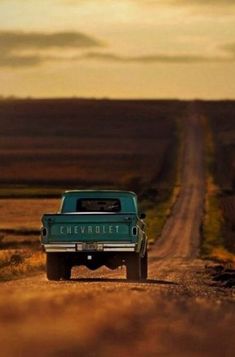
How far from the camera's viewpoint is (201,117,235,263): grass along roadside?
56.5 metres

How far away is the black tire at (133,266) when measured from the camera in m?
28.6

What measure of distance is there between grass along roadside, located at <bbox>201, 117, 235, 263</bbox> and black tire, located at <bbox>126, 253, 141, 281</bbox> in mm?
21596

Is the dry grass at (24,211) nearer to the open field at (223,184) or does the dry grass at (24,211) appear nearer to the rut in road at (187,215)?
the rut in road at (187,215)

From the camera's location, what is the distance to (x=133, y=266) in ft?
94.1

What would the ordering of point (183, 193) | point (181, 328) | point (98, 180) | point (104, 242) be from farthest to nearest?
point (98, 180), point (183, 193), point (104, 242), point (181, 328)

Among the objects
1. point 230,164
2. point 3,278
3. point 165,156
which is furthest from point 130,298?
point 165,156

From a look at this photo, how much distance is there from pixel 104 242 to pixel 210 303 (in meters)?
7.33

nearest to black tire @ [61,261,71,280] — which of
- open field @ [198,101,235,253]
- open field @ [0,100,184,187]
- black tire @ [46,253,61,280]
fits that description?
black tire @ [46,253,61,280]

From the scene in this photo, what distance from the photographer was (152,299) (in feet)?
68.9

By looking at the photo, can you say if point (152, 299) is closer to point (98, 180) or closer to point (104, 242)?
point (104, 242)

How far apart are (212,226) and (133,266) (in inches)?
1871

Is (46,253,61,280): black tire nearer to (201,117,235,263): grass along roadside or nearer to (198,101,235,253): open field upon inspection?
(201,117,235,263): grass along roadside

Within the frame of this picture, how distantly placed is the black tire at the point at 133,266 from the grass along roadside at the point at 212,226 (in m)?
21.6

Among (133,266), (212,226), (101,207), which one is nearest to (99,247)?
(133,266)
